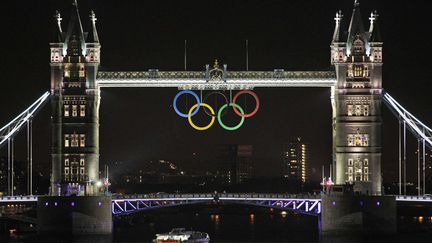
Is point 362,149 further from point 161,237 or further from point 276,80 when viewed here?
point 161,237

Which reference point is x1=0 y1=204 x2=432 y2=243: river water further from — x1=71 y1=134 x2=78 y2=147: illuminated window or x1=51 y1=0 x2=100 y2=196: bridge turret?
x1=71 y1=134 x2=78 y2=147: illuminated window

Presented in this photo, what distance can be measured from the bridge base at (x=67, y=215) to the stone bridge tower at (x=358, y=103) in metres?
26.0

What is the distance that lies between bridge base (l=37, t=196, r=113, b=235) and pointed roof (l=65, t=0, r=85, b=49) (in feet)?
56.8

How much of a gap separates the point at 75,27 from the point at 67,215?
67.3ft

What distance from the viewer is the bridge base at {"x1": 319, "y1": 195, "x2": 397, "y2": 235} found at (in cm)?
13050

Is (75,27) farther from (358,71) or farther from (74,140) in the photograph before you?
(358,71)

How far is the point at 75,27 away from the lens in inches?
5443

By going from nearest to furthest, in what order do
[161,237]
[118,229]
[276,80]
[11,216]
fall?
[161,237]
[276,80]
[11,216]
[118,229]

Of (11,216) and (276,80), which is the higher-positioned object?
(276,80)

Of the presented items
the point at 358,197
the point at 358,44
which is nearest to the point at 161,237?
the point at 358,197

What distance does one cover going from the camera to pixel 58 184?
450 feet

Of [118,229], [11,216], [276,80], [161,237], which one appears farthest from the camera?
[118,229]

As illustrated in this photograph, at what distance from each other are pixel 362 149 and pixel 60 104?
3204 centimetres

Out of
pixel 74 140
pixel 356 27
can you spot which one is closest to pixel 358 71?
pixel 356 27
